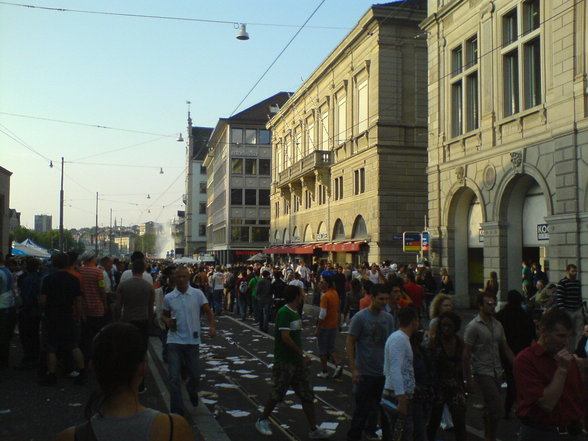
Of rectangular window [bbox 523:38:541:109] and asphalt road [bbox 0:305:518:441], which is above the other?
rectangular window [bbox 523:38:541:109]

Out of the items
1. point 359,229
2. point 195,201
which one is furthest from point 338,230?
point 195,201

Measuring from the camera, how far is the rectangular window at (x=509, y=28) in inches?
869

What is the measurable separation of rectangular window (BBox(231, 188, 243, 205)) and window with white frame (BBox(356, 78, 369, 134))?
118ft

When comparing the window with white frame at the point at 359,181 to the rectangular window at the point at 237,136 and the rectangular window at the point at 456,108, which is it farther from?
the rectangular window at the point at 237,136

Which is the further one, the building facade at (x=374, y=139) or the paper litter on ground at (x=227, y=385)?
the building facade at (x=374, y=139)

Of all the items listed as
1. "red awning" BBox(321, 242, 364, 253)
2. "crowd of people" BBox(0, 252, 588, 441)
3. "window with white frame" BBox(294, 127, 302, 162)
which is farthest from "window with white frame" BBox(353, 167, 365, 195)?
"crowd of people" BBox(0, 252, 588, 441)

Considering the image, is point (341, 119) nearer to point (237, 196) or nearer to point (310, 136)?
point (310, 136)

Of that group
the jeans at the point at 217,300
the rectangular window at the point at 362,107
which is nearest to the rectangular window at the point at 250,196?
the rectangular window at the point at 362,107

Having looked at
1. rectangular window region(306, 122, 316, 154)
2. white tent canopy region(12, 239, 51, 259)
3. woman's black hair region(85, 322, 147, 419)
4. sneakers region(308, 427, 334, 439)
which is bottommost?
sneakers region(308, 427, 334, 439)

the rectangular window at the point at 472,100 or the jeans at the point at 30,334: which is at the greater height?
the rectangular window at the point at 472,100

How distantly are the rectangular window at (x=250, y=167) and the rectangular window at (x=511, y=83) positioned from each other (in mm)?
51832

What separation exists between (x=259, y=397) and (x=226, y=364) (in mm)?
3115

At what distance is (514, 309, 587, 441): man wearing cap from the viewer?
13.7 ft

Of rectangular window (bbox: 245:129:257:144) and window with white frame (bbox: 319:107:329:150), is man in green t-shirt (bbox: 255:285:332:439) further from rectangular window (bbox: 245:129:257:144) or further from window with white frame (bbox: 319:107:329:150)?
rectangular window (bbox: 245:129:257:144)
